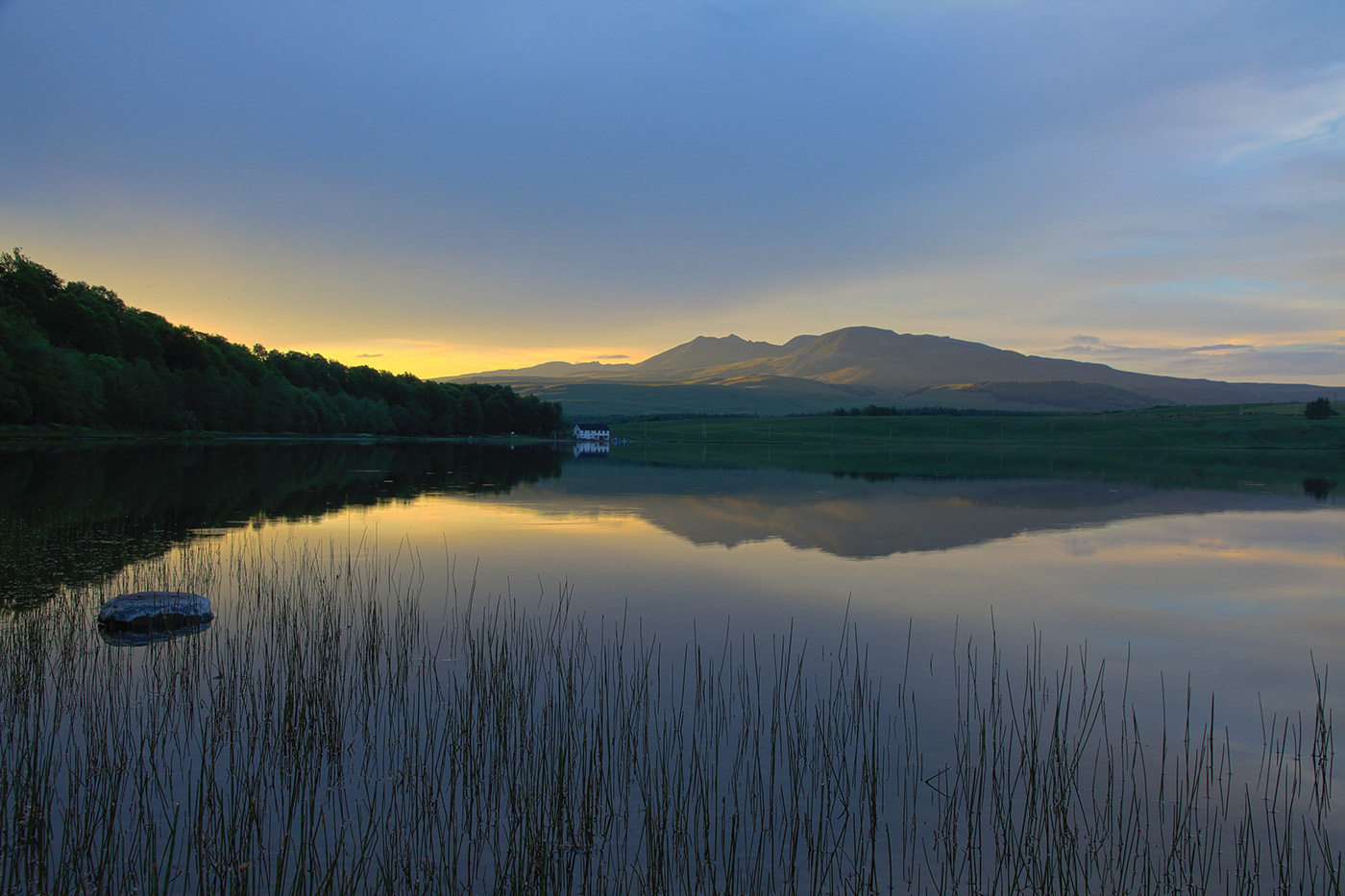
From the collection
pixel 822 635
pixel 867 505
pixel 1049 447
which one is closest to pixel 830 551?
pixel 822 635

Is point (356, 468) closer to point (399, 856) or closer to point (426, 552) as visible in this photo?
point (426, 552)

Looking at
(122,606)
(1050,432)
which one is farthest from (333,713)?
(1050,432)

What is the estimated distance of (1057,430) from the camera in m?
110

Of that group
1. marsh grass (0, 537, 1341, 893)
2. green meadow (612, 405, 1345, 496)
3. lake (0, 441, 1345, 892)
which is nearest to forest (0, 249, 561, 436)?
lake (0, 441, 1345, 892)

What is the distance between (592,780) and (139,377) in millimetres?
80231

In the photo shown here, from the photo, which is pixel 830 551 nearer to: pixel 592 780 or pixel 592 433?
pixel 592 780

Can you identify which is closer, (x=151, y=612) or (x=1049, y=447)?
(x=151, y=612)

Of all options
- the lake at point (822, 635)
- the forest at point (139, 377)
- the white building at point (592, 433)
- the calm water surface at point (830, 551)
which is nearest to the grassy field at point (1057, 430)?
the white building at point (592, 433)

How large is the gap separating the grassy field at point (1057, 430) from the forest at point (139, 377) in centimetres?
4774

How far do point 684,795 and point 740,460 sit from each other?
60710 millimetres

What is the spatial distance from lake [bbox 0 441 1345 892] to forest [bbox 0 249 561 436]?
33174mm

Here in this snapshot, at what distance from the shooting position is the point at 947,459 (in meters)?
72.6

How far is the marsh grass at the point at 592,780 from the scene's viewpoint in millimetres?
5941

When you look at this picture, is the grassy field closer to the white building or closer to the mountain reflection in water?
the white building
